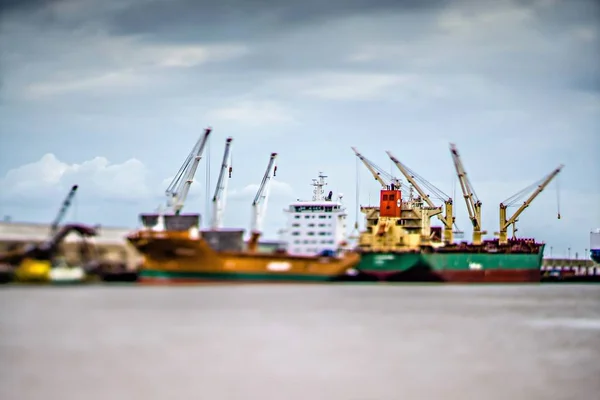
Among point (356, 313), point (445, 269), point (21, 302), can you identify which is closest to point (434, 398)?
point (356, 313)

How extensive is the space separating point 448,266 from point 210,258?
31237 millimetres

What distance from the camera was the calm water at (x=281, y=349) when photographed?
89.1ft

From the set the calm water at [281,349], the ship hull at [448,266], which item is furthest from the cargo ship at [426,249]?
the calm water at [281,349]

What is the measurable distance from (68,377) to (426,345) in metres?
15.0

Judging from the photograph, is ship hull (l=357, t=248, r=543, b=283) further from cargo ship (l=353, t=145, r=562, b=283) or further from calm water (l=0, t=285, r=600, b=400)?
calm water (l=0, t=285, r=600, b=400)

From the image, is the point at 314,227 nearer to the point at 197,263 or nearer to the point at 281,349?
the point at 197,263

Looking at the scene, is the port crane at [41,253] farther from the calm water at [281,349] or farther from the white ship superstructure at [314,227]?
the white ship superstructure at [314,227]

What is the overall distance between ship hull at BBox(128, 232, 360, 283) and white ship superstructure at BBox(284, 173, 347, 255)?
1226 centimetres

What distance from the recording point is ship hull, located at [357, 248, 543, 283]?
87.3 metres

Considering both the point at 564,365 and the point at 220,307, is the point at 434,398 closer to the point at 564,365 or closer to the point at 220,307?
the point at 564,365

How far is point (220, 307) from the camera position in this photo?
49.3 m

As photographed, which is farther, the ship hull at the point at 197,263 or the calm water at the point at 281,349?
the ship hull at the point at 197,263

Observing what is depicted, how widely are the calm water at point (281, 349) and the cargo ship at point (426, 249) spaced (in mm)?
31159

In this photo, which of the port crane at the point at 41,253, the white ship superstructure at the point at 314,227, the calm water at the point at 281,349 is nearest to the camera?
the calm water at the point at 281,349
